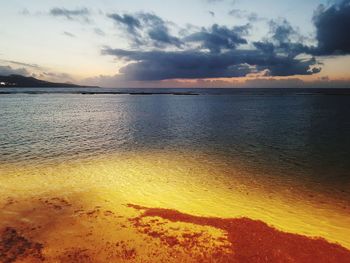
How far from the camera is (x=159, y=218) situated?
1213 cm

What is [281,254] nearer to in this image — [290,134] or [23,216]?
[23,216]

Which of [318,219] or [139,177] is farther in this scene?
[139,177]

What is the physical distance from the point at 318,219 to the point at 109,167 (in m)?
14.2

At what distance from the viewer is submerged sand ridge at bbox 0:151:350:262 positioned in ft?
31.2

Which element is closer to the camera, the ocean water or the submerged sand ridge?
the submerged sand ridge

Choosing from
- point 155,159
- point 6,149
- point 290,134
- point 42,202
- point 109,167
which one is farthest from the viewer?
point 290,134

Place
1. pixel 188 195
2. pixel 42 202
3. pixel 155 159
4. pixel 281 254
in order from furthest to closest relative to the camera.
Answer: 1. pixel 155 159
2. pixel 188 195
3. pixel 42 202
4. pixel 281 254

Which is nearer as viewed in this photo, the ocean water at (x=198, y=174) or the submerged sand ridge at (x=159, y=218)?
the submerged sand ridge at (x=159, y=218)

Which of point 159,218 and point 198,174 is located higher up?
point 159,218

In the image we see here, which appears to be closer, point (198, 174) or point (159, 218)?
point (159, 218)

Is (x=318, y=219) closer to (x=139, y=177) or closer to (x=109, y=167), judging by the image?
(x=139, y=177)

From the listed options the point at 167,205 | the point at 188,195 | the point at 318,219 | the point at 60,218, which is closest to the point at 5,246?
the point at 60,218

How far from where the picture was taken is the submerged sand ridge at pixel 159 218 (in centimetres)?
952

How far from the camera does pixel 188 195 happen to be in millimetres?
15484
